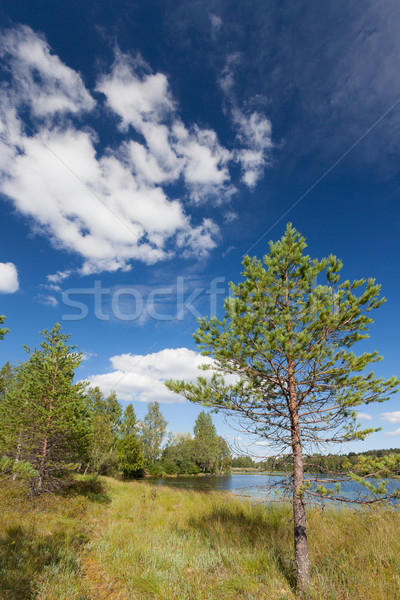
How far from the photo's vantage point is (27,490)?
1253 centimetres

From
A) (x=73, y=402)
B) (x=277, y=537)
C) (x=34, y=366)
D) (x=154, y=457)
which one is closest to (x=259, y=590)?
(x=277, y=537)

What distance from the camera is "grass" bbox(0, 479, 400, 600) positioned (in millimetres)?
4508

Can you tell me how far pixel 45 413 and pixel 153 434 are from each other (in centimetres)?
4759

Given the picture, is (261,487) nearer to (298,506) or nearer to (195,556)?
(298,506)

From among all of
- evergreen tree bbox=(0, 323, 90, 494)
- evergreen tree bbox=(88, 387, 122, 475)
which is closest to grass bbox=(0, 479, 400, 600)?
evergreen tree bbox=(0, 323, 90, 494)

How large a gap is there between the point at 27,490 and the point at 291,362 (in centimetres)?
1437

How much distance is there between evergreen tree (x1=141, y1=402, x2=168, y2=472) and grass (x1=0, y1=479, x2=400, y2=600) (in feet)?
155

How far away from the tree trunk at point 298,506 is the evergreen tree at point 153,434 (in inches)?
2138

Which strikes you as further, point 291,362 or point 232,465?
point 232,465

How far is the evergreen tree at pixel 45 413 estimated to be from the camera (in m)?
11.6

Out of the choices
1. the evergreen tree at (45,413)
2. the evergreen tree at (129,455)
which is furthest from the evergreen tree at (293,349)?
the evergreen tree at (129,455)

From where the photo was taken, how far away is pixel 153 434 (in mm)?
53469

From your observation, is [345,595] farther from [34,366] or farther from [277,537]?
[34,366]

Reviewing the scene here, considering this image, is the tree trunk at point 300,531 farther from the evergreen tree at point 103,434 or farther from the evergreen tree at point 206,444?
the evergreen tree at point 206,444
